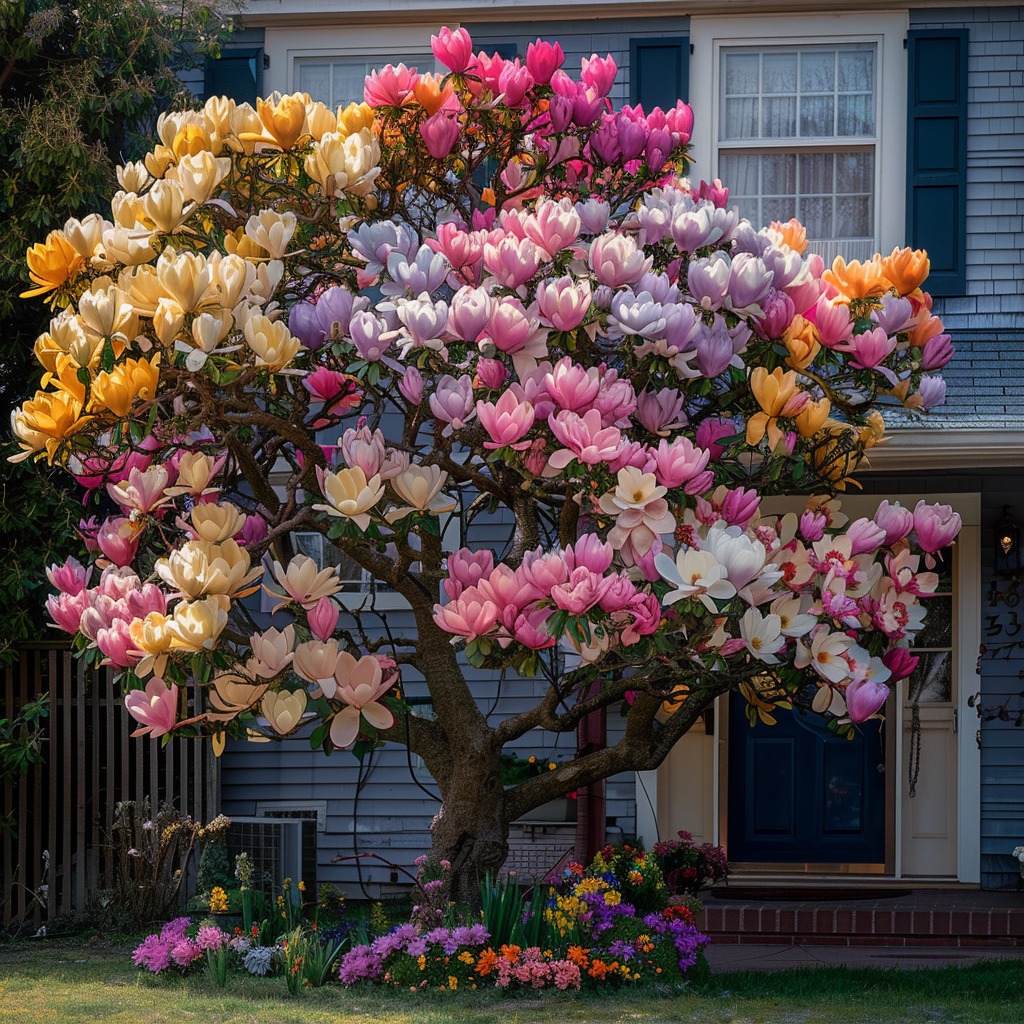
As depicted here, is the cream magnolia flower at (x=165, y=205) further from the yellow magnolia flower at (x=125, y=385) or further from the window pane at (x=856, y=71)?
the window pane at (x=856, y=71)

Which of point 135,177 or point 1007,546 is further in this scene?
point 1007,546

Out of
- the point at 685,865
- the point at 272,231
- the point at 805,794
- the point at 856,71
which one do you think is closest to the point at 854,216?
the point at 856,71

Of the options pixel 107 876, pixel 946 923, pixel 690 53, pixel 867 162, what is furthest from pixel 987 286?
pixel 107 876

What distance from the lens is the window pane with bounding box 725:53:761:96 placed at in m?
9.08

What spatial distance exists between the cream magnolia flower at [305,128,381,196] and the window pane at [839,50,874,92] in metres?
4.75

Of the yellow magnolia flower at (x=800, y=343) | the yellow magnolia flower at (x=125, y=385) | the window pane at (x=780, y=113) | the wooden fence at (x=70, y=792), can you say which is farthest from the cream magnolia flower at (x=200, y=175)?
the window pane at (x=780, y=113)

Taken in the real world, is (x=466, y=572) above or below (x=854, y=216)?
below

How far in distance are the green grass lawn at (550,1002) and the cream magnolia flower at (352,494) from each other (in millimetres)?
1909

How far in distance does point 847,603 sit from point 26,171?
5132 millimetres

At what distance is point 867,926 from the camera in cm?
750

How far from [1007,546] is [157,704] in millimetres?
5507

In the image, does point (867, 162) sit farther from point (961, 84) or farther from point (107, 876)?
point (107, 876)

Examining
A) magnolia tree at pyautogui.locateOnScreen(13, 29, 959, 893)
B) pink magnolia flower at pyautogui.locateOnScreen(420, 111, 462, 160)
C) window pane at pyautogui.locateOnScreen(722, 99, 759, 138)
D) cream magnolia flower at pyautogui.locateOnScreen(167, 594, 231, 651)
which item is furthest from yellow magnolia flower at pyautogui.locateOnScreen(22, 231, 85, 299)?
window pane at pyautogui.locateOnScreen(722, 99, 759, 138)

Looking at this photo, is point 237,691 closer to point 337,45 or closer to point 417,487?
point 417,487
